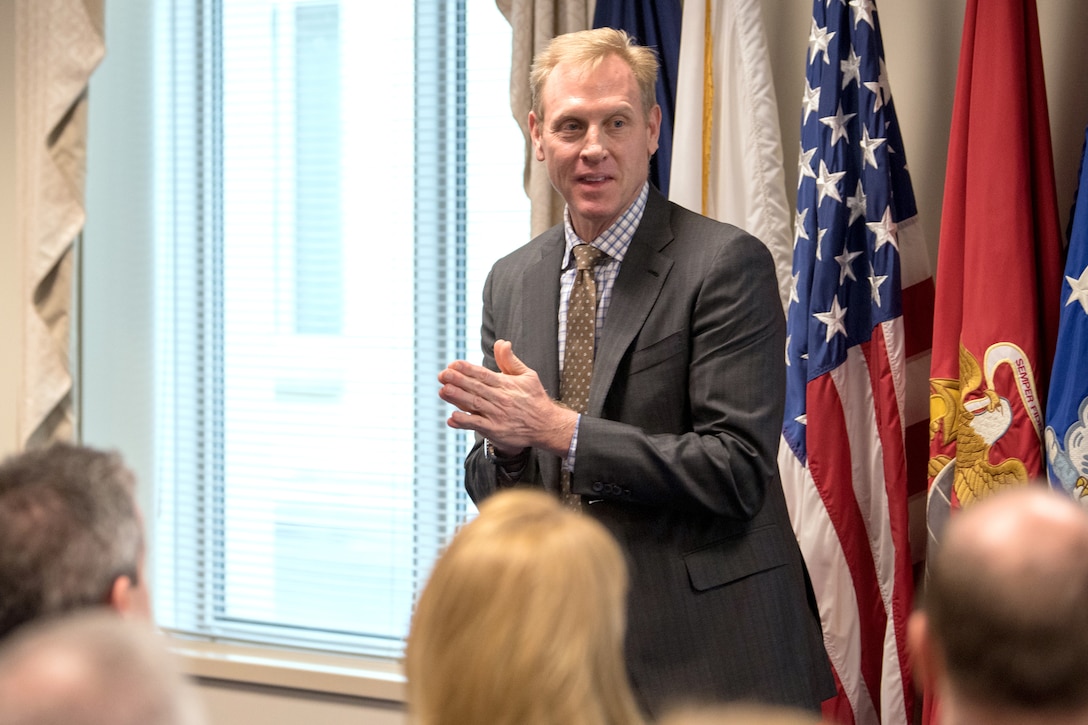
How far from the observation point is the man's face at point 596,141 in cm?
232

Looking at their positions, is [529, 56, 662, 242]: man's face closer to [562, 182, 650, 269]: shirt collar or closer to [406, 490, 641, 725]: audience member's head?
[562, 182, 650, 269]: shirt collar

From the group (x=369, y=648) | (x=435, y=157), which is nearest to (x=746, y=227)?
(x=435, y=157)

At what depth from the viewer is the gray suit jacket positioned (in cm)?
211

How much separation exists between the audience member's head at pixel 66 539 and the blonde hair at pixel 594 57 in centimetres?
137

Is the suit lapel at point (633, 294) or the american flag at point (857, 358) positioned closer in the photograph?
the suit lapel at point (633, 294)

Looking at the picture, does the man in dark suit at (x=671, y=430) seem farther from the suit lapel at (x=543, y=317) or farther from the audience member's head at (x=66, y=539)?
the audience member's head at (x=66, y=539)

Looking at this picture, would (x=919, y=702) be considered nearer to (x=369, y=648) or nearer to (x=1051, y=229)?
(x=1051, y=229)

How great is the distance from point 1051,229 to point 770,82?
0.90m

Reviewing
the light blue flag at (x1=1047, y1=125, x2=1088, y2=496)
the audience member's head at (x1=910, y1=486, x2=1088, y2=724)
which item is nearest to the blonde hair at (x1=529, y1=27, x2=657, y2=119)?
the light blue flag at (x1=1047, y1=125, x2=1088, y2=496)

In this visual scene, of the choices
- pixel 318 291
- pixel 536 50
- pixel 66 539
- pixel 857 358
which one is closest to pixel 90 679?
pixel 66 539

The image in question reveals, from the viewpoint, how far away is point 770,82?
3.26 m

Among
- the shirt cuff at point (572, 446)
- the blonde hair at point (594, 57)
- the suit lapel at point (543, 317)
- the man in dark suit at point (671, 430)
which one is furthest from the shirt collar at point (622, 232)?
the shirt cuff at point (572, 446)

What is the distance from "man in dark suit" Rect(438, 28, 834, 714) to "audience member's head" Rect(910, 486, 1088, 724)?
1014mm

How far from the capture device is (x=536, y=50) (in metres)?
3.50
